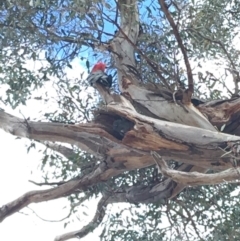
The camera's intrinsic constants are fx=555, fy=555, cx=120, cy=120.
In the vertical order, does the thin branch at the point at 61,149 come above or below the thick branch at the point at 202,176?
above

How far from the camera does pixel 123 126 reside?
390cm

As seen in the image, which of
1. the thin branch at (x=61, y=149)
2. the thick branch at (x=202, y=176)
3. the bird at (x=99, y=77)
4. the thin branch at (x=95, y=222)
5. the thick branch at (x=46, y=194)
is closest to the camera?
the thick branch at (x=202, y=176)

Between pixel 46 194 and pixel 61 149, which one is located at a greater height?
pixel 61 149

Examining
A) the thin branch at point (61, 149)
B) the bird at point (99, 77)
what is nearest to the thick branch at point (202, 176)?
the bird at point (99, 77)

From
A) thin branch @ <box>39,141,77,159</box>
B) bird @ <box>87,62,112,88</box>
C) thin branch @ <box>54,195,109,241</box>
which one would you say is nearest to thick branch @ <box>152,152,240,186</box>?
bird @ <box>87,62,112,88</box>

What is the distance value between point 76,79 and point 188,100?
5.25 ft

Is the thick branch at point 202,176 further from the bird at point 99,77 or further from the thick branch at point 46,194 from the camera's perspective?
the thick branch at point 46,194

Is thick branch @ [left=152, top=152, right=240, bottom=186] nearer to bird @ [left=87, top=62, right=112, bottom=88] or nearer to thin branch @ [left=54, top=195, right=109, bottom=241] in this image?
bird @ [left=87, top=62, right=112, bottom=88]

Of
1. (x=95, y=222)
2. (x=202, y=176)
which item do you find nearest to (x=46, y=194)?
(x=95, y=222)

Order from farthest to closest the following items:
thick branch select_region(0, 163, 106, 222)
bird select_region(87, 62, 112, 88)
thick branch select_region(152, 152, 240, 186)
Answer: thick branch select_region(0, 163, 106, 222), bird select_region(87, 62, 112, 88), thick branch select_region(152, 152, 240, 186)

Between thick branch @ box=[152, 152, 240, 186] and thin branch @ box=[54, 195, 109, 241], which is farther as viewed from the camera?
thin branch @ box=[54, 195, 109, 241]

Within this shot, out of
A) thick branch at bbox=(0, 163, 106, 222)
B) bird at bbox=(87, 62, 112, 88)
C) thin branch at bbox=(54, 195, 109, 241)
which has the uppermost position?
bird at bbox=(87, 62, 112, 88)

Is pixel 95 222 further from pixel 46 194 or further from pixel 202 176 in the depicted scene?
pixel 202 176

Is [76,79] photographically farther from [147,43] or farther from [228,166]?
[228,166]
